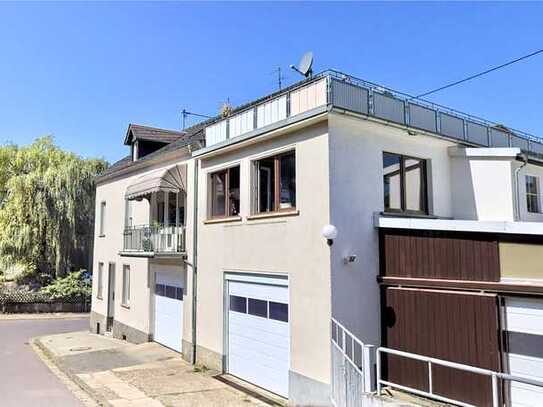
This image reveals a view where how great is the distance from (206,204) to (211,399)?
18.5ft

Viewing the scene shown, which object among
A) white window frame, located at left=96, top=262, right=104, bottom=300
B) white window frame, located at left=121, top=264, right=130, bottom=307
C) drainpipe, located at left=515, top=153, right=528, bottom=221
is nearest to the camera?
drainpipe, located at left=515, top=153, right=528, bottom=221

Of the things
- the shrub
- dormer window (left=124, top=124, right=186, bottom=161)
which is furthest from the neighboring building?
the shrub

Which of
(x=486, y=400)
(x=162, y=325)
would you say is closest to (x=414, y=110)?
(x=486, y=400)

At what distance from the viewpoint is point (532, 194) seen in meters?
12.7

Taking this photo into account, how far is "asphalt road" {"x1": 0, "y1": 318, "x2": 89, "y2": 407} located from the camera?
1102 centimetres

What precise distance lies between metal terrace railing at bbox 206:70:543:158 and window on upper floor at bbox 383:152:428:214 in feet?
2.83

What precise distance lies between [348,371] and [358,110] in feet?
17.1

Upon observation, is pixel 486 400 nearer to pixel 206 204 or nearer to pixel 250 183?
pixel 250 183

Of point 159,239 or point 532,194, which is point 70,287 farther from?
point 532,194

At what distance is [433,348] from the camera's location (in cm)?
877

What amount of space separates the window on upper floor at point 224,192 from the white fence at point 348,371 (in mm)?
4979

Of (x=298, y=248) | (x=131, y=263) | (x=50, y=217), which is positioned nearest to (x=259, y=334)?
(x=298, y=248)

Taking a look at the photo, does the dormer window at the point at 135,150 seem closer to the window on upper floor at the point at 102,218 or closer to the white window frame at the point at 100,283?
the window on upper floor at the point at 102,218

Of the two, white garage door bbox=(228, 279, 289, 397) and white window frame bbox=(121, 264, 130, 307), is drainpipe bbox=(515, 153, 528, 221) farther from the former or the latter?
white window frame bbox=(121, 264, 130, 307)
